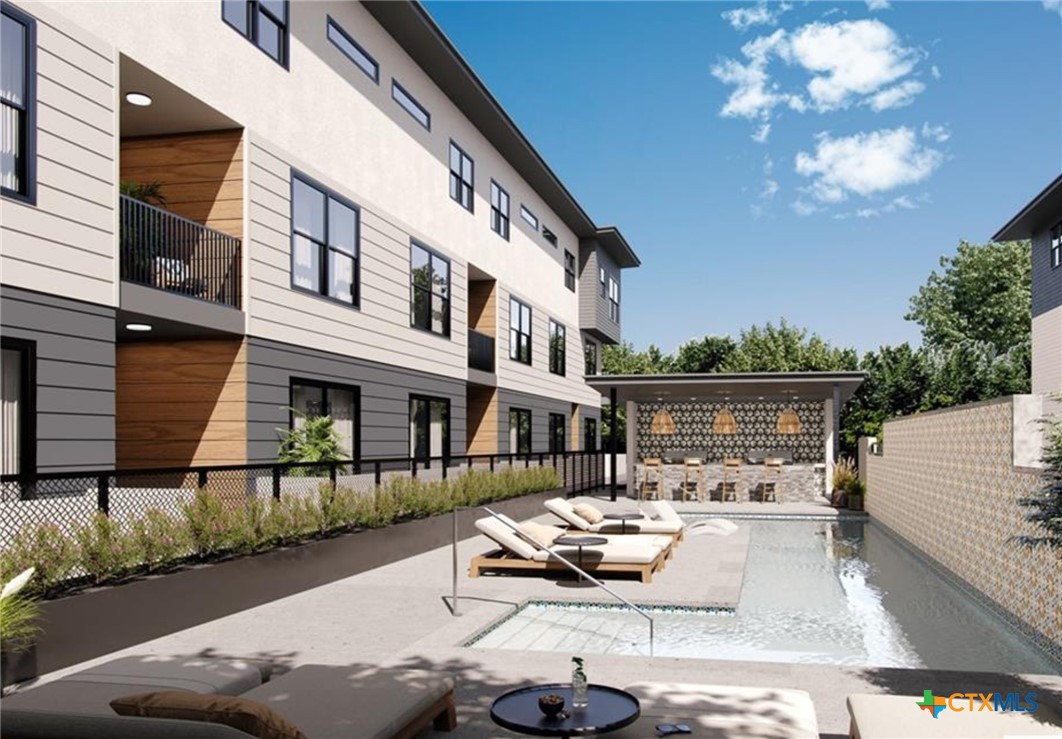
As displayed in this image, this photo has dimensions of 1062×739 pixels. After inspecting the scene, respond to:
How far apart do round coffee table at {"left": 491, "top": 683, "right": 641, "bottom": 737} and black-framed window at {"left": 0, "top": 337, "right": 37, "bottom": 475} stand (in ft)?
22.4

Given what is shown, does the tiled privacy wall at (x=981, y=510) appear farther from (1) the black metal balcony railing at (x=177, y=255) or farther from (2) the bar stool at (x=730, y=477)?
(1) the black metal balcony railing at (x=177, y=255)

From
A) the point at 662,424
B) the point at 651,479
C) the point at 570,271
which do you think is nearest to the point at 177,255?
the point at 651,479

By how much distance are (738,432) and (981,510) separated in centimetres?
1663

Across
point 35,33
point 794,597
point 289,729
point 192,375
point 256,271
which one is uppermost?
point 35,33

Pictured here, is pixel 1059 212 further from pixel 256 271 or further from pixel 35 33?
pixel 35 33

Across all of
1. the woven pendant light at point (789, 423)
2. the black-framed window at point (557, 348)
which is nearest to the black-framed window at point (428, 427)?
the black-framed window at point (557, 348)

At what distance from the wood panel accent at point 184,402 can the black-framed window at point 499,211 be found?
12988 mm

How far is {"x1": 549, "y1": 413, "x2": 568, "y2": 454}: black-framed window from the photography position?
105ft

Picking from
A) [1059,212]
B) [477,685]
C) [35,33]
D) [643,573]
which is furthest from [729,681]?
[1059,212]

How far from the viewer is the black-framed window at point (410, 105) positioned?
19.2 m

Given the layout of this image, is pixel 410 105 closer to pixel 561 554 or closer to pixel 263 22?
pixel 263 22

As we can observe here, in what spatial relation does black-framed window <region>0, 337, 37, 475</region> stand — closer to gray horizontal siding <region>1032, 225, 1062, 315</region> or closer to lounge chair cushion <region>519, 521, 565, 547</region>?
lounge chair cushion <region>519, 521, 565, 547</region>

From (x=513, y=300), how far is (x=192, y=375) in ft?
47.3

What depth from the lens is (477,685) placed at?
674 centimetres
